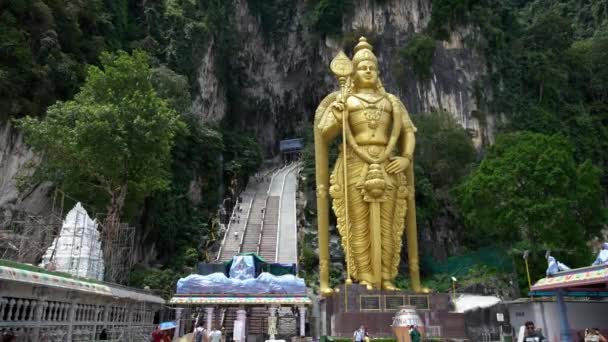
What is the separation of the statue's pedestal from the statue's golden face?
4.46 meters

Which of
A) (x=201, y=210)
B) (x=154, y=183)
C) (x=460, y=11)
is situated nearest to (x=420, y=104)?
(x=460, y=11)

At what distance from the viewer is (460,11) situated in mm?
26344

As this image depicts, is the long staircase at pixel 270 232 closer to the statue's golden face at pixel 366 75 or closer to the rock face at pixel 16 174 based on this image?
the rock face at pixel 16 174

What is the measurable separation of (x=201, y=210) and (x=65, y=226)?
11.2m

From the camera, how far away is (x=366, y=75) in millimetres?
11523

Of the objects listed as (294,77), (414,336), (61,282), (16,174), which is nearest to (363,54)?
(414,336)

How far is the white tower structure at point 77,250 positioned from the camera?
1055 cm

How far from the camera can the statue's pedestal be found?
9445 mm

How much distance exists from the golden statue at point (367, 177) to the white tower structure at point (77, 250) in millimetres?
4861

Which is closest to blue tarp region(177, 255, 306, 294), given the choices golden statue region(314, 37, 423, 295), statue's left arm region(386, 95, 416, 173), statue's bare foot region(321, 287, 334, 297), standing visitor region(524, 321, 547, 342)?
statue's bare foot region(321, 287, 334, 297)

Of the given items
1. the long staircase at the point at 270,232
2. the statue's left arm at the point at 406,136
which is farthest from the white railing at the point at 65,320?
the long staircase at the point at 270,232

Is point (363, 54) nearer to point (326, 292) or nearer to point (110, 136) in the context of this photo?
point (326, 292)

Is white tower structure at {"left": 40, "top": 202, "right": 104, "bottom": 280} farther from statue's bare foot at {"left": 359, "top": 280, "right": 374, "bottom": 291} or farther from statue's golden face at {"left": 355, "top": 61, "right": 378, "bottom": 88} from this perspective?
statue's golden face at {"left": 355, "top": 61, "right": 378, "bottom": 88}

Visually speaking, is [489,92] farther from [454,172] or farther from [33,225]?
[33,225]
